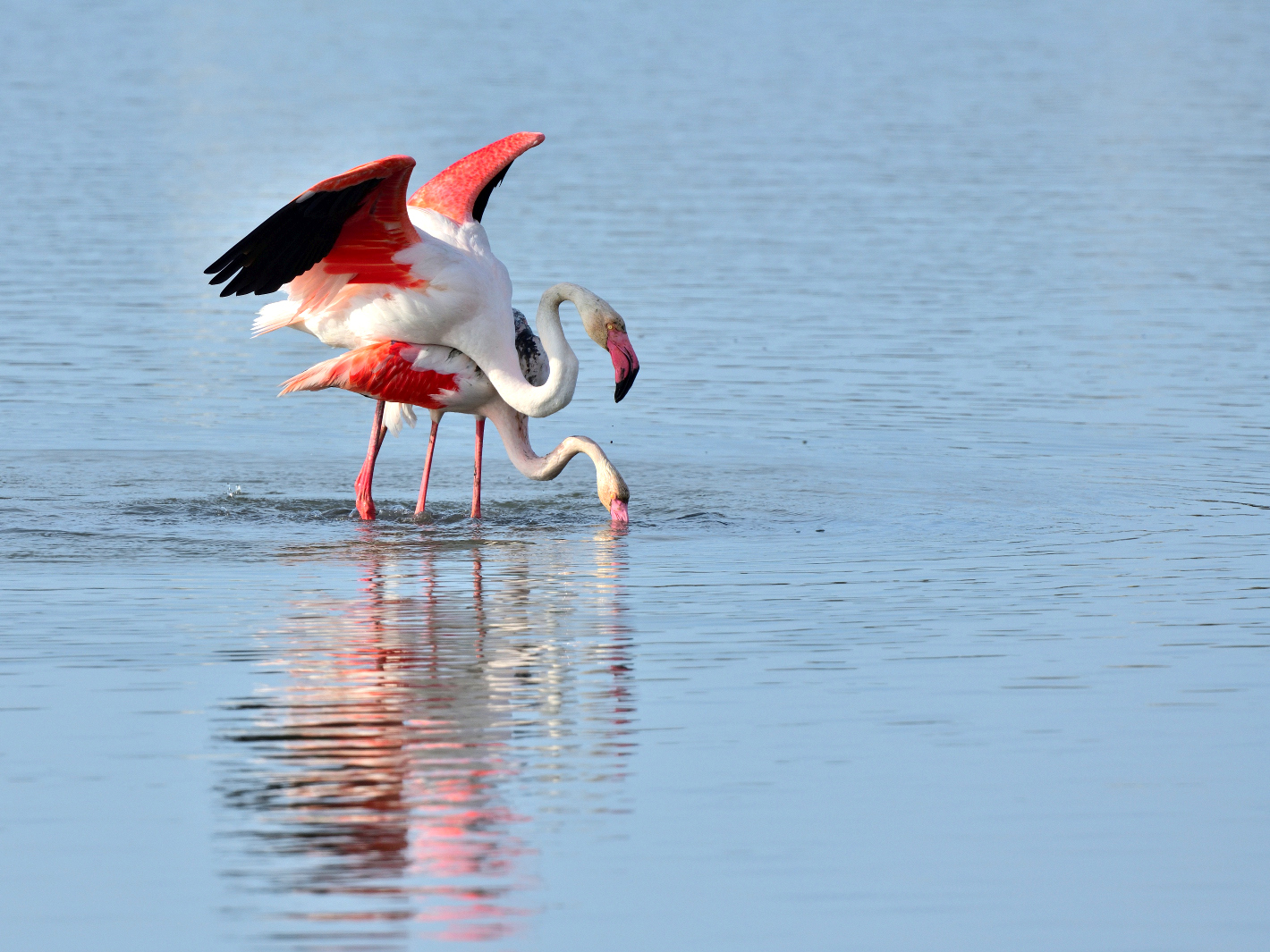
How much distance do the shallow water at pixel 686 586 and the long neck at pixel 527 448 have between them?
286mm

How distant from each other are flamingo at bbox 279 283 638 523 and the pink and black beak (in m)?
0.06

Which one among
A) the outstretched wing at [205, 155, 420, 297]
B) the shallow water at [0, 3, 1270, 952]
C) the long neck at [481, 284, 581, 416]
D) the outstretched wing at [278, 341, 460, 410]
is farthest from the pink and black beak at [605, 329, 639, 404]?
the outstretched wing at [205, 155, 420, 297]

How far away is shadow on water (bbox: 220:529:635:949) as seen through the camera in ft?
17.9

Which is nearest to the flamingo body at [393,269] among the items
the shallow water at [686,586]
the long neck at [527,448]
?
the long neck at [527,448]

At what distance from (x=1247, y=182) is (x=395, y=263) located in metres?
14.5

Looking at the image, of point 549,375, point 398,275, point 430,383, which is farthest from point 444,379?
point 398,275

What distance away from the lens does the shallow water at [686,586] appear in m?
5.68

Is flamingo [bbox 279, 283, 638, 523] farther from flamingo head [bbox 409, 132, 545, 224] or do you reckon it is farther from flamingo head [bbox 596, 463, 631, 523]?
flamingo head [bbox 409, 132, 545, 224]

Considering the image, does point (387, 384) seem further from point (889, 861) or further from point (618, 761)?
point (889, 861)

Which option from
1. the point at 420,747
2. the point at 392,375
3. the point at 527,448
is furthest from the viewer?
the point at 527,448

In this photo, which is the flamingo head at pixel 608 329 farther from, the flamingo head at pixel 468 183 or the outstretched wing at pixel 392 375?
the flamingo head at pixel 468 183

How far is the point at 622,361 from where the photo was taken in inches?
420

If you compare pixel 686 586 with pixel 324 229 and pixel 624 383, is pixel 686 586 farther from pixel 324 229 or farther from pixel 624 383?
pixel 324 229

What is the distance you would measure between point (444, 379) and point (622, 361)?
3.57 feet
